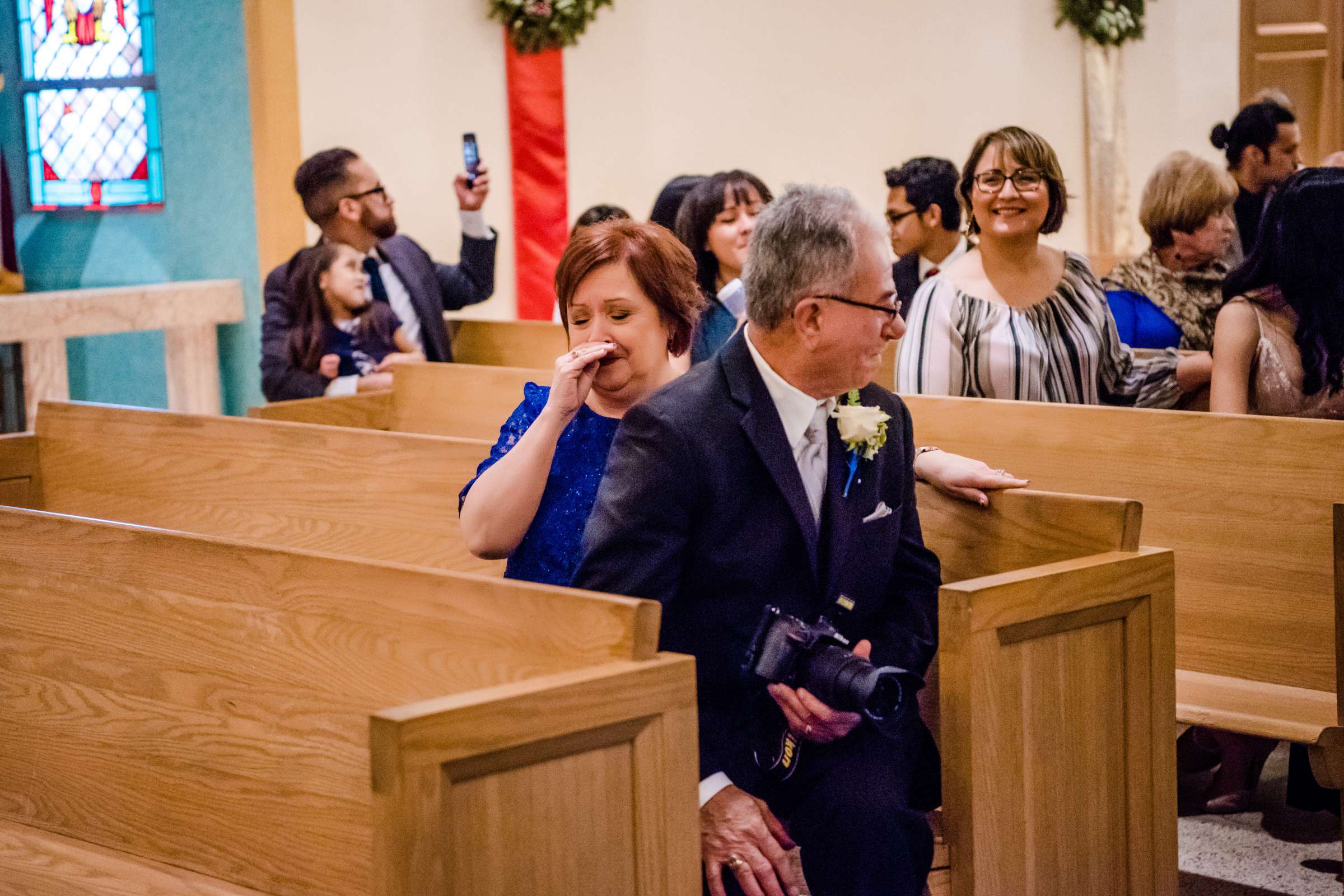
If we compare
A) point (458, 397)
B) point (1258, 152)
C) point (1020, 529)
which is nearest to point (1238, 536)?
point (1020, 529)

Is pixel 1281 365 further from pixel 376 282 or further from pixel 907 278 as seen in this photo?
pixel 376 282

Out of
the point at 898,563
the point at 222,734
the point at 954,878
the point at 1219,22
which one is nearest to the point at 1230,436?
the point at 898,563

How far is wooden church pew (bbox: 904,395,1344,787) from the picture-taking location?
298 centimetres

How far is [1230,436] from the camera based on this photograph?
3090mm

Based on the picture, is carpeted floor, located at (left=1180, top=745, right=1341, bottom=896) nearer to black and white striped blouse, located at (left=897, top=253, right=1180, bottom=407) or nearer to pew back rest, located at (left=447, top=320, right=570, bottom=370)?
black and white striped blouse, located at (left=897, top=253, right=1180, bottom=407)

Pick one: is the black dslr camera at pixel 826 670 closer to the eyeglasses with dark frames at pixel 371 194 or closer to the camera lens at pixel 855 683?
the camera lens at pixel 855 683

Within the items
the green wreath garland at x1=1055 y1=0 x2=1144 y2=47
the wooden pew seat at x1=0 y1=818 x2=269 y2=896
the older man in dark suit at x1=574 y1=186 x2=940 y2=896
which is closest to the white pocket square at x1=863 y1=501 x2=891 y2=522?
the older man in dark suit at x1=574 y1=186 x2=940 y2=896

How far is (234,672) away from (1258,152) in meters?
4.37

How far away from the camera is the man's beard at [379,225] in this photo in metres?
5.55

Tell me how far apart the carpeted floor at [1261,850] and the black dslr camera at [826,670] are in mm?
1620

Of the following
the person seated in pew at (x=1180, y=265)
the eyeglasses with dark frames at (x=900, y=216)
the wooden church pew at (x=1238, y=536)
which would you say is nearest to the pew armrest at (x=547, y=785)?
the wooden church pew at (x=1238, y=536)

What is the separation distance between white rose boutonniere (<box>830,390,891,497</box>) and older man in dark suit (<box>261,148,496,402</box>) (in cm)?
323

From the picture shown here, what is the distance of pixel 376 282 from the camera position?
557cm

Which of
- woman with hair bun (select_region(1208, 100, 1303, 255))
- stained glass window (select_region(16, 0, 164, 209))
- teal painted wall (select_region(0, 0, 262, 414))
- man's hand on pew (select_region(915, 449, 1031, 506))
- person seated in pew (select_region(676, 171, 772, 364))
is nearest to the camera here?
man's hand on pew (select_region(915, 449, 1031, 506))
